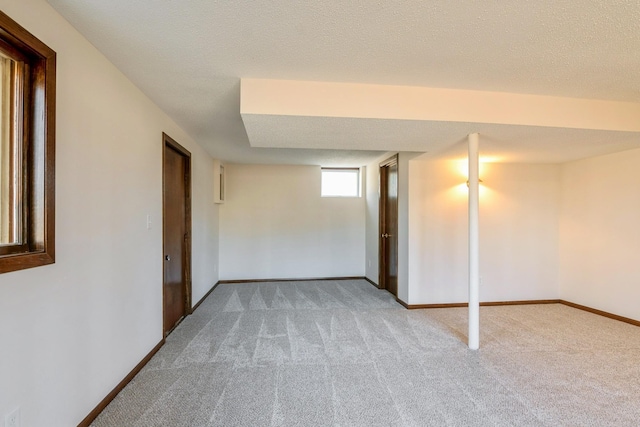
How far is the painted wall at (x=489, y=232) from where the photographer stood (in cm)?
405

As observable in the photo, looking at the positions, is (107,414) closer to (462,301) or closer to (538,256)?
(462,301)

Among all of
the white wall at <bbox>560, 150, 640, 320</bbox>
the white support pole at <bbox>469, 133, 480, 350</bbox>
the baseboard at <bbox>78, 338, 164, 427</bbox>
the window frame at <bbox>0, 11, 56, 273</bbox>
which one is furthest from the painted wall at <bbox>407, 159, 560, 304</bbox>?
the window frame at <bbox>0, 11, 56, 273</bbox>

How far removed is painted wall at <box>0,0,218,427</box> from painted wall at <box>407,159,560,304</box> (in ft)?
10.4

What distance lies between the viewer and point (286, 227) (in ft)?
19.1

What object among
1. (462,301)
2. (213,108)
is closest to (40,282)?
(213,108)

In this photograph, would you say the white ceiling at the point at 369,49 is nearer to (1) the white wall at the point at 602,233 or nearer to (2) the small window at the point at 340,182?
(1) the white wall at the point at 602,233

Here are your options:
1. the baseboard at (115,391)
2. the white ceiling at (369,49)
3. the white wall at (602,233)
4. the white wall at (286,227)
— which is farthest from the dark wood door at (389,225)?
the baseboard at (115,391)

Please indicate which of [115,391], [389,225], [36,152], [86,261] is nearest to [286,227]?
[389,225]

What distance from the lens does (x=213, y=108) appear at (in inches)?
110

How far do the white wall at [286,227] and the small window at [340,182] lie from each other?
0.54 feet

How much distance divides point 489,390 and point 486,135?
220 centimetres

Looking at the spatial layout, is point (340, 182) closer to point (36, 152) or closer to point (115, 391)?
point (115, 391)

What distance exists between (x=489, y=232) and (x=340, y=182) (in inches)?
114

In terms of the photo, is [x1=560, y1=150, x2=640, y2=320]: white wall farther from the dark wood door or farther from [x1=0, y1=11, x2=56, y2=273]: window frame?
[x1=0, y1=11, x2=56, y2=273]: window frame
